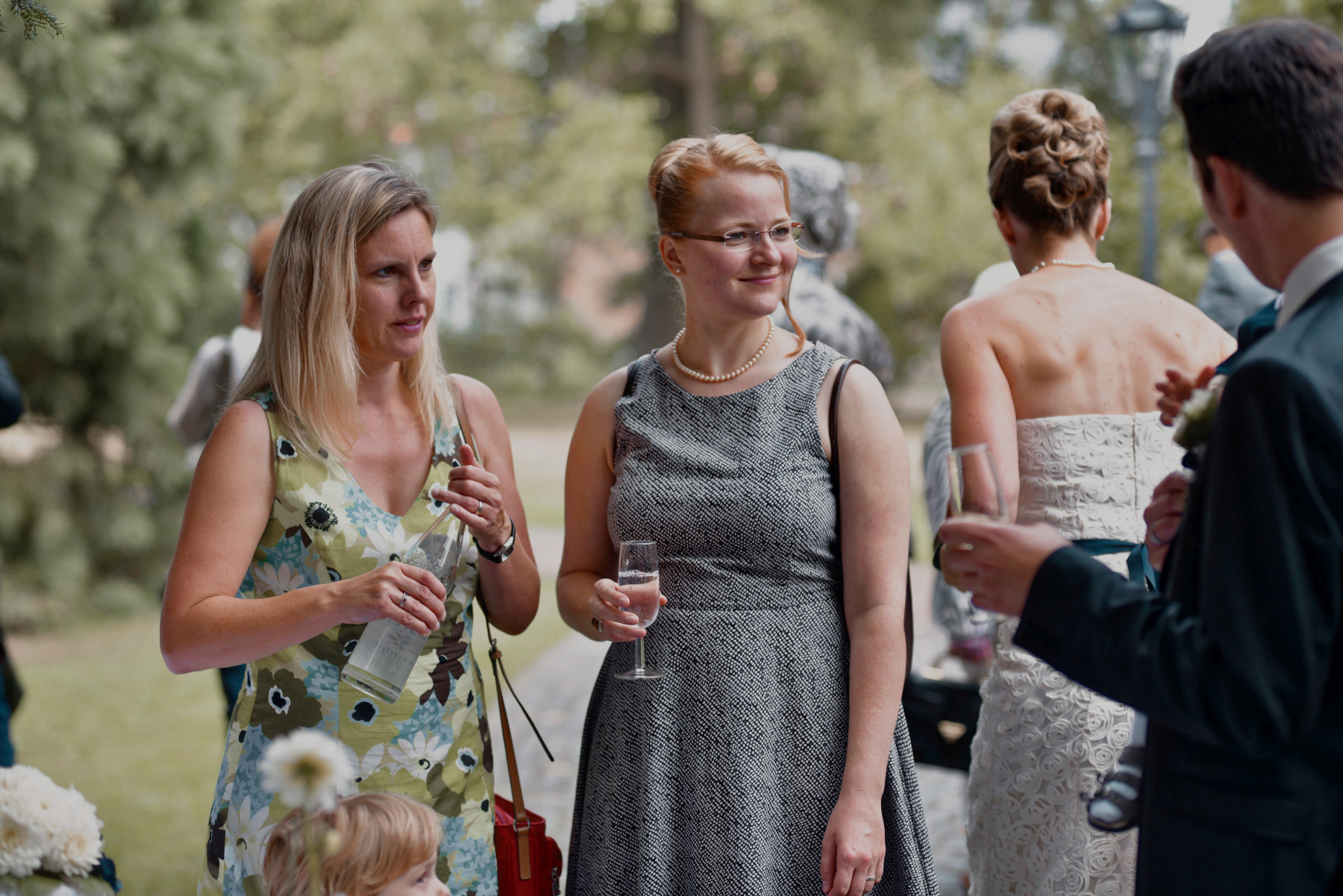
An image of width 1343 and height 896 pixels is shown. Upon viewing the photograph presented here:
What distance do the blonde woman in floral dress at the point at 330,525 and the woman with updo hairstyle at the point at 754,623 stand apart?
29cm

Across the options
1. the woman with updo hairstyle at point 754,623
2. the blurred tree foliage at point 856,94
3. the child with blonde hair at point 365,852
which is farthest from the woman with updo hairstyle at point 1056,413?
the blurred tree foliage at point 856,94

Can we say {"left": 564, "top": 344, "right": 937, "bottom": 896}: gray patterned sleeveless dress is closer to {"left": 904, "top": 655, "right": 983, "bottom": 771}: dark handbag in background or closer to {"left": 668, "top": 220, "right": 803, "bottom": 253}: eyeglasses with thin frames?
{"left": 668, "top": 220, "right": 803, "bottom": 253}: eyeglasses with thin frames

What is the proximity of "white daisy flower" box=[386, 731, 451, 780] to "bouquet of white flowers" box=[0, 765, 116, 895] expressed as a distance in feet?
1.75

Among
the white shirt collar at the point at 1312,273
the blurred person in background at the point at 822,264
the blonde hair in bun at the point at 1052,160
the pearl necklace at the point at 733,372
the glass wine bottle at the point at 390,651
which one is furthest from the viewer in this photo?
the blurred person in background at the point at 822,264

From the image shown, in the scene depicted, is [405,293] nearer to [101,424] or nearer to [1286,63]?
[1286,63]

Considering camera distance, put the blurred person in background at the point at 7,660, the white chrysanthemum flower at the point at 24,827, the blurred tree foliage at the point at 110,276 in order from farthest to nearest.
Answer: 1. the blurred tree foliage at the point at 110,276
2. the blurred person in background at the point at 7,660
3. the white chrysanthemum flower at the point at 24,827

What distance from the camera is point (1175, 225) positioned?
11.0 m

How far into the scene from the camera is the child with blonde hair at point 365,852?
Answer: 188 cm

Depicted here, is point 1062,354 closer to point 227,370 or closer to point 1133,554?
point 1133,554

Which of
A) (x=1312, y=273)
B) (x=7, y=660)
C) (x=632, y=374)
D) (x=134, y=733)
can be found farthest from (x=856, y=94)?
(x=1312, y=273)

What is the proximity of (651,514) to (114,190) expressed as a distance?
889 cm

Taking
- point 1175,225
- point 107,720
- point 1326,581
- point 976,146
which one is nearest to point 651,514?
point 1326,581

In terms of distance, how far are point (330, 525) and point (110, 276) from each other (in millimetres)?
8472

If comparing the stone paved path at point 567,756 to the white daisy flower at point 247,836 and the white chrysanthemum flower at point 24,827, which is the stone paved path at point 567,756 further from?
the white chrysanthemum flower at point 24,827
